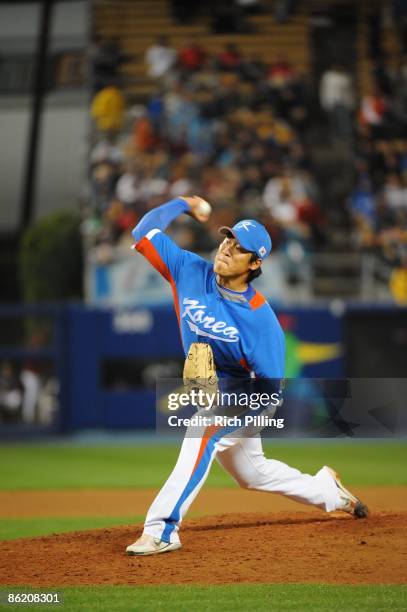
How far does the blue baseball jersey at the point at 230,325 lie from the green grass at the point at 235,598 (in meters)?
1.20

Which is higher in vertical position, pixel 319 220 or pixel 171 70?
pixel 171 70

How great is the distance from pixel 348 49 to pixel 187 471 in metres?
15.5

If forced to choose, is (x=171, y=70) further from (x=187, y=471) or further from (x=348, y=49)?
(x=187, y=471)

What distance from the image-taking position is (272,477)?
5.77 m

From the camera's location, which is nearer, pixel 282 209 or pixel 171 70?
pixel 282 209

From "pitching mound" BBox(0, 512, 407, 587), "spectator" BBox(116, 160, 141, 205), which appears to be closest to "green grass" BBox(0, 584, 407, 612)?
"pitching mound" BBox(0, 512, 407, 587)

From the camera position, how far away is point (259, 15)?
19.8m

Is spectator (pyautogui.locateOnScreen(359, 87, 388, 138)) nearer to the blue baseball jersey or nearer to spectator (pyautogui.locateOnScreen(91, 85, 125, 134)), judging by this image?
spectator (pyautogui.locateOnScreen(91, 85, 125, 134))

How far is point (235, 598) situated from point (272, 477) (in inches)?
49.3

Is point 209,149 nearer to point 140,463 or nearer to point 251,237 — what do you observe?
point 140,463

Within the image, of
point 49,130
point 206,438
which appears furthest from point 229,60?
point 206,438

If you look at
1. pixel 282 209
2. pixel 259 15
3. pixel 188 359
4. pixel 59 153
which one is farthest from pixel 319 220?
pixel 188 359

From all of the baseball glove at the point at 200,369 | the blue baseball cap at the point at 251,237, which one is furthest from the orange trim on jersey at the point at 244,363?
the blue baseball cap at the point at 251,237

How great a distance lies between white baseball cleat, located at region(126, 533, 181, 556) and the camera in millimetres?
5305
